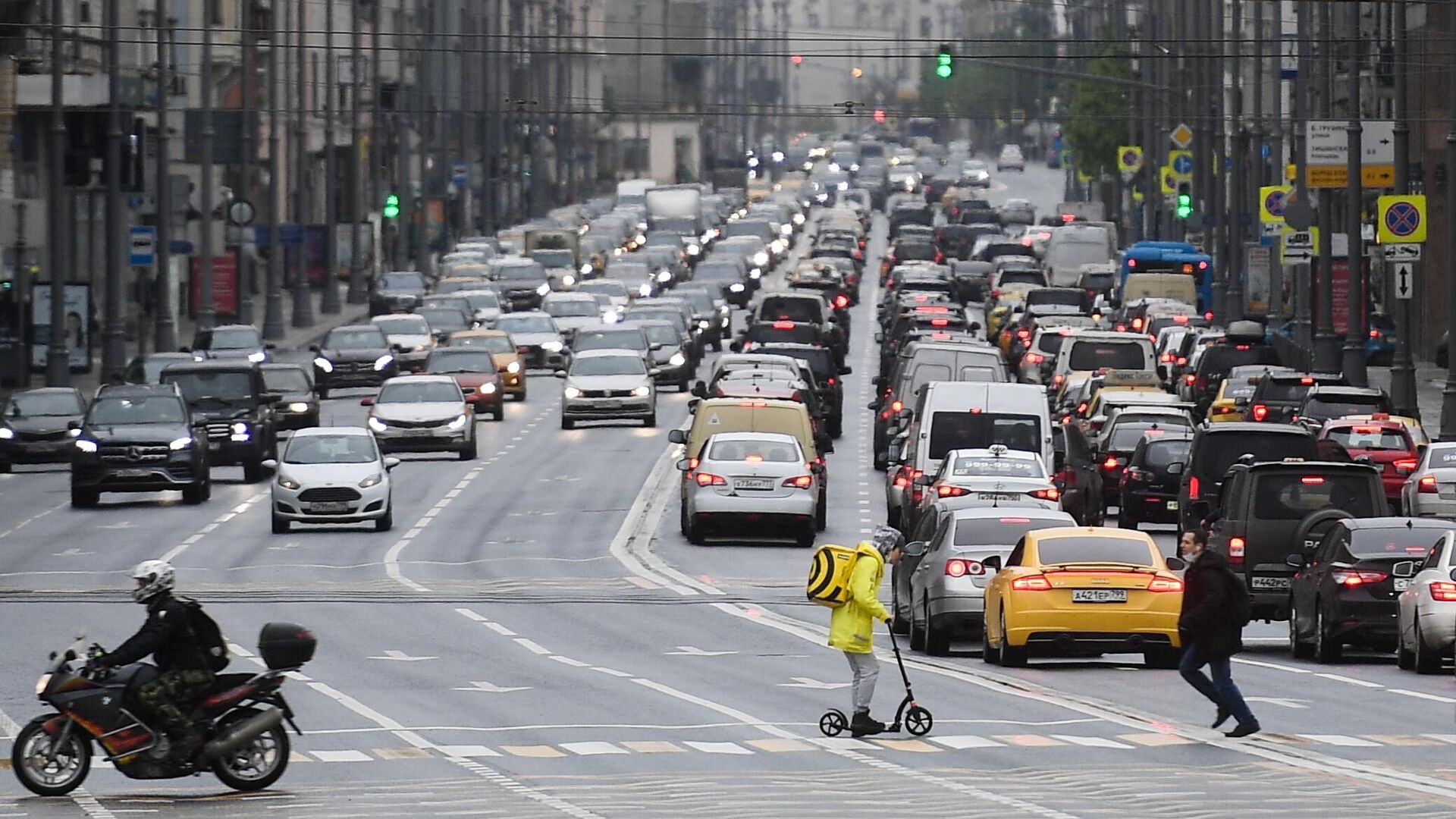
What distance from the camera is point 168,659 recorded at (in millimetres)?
17453

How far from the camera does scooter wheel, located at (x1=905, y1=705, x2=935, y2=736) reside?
65.8ft

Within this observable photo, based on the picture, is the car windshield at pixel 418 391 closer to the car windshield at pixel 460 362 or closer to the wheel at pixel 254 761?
the car windshield at pixel 460 362

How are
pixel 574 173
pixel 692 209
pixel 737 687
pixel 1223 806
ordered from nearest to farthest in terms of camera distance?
pixel 1223 806 → pixel 737 687 → pixel 692 209 → pixel 574 173

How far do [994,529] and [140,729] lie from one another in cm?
1142

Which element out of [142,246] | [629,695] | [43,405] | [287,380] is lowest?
[629,695]

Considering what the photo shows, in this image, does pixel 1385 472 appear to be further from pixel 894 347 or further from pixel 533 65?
pixel 533 65

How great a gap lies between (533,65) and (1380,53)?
92588mm

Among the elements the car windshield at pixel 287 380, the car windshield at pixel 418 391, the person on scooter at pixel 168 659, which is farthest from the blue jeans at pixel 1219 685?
the car windshield at pixel 287 380

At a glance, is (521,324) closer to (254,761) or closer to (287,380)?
(287,380)

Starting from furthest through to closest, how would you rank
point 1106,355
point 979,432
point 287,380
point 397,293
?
point 397,293 → point 287,380 → point 1106,355 → point 979,432

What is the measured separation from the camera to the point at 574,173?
19388 cm

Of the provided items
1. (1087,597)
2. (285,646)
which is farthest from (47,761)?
(1087,597)

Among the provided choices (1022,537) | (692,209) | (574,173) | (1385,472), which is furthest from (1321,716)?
(574,173)

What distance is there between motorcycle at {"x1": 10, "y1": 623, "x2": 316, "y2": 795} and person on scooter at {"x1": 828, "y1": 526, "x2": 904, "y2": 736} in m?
4.12
